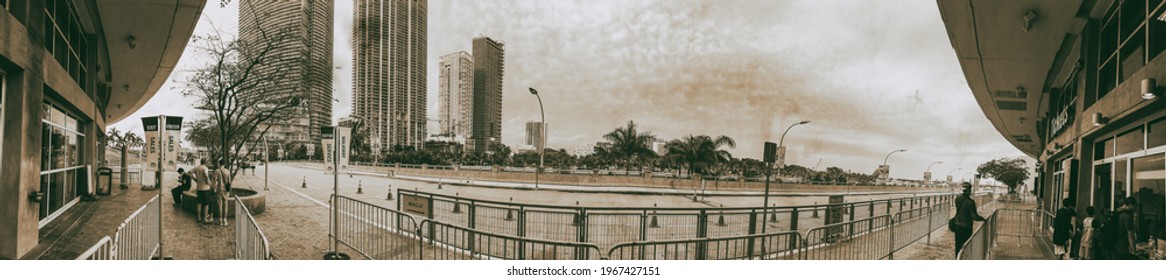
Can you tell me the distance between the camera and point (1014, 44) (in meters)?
6.89

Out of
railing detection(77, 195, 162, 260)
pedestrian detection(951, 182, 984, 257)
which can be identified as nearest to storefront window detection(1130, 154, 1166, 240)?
pedestrian detection(951, 182, 984, 257)

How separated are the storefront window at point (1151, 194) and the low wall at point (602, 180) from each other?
1551cm

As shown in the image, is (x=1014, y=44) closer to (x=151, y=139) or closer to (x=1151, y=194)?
(x=1151, y=194)

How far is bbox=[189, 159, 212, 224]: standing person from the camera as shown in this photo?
21.6ft

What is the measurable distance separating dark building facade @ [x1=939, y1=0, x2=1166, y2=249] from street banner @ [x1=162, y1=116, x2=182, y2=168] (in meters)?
9.38

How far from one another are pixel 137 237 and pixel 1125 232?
363 inches

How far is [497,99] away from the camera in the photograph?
711cm

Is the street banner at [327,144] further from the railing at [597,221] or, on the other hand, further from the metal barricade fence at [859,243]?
the metal barricade fence at [859,243]

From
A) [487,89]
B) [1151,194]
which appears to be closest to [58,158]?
[487,89]

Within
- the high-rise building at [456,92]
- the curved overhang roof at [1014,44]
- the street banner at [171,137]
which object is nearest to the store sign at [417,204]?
the high-rise building at [456,92]

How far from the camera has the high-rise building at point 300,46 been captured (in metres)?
7.17

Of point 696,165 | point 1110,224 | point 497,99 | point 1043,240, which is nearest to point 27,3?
point 497,99
